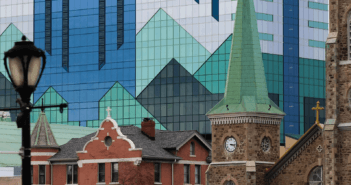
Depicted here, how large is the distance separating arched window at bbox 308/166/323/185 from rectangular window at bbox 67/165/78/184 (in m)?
23.4

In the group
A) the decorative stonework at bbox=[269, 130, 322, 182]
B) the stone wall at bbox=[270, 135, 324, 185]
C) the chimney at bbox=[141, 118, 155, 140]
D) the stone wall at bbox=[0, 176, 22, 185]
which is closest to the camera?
the decorative stonework at bbox=[269, 130, 322, 182]

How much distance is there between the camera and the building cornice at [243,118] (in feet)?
224

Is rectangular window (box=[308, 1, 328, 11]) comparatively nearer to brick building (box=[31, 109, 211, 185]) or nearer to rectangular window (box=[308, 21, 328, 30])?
rectangular window (box=[308, 21, 328, 30])

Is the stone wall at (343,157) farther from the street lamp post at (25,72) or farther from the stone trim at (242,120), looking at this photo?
the street lamp post at (25,72)

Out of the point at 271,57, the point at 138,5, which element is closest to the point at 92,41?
the point at 138,5

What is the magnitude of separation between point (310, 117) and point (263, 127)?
59640 millimetres

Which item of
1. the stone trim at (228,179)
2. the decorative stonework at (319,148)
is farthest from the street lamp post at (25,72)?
the stone trim at (228,179)

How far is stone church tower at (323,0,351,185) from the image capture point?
55.3 m

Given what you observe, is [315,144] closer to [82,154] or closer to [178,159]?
[178,159]

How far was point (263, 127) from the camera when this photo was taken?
2721 inches

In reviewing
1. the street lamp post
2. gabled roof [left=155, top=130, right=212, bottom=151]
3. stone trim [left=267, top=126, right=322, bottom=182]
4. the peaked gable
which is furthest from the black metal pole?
gabled roof [left=155, top=130, right=212, bottom=151]

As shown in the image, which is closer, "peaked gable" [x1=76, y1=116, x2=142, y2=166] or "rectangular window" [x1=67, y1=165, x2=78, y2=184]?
"peaked gable" [x1=76, y1=116, x2=142, y2=166]

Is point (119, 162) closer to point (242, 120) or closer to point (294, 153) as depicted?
point (242, 120)

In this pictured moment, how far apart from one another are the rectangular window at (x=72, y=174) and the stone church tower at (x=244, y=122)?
49.9 ft
